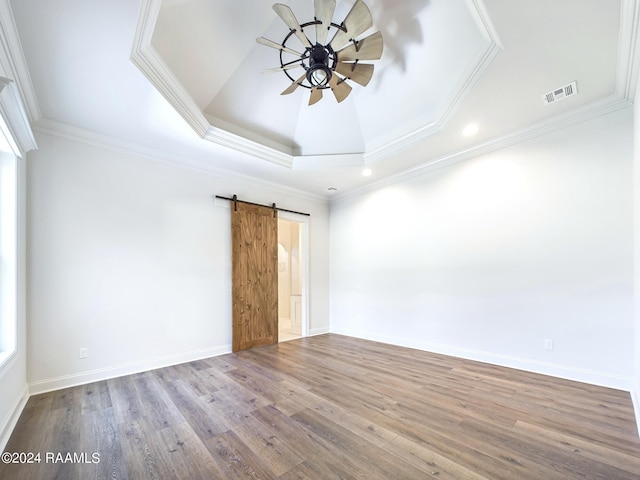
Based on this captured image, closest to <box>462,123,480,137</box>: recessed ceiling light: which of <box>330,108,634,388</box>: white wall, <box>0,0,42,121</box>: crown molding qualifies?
<box>330,108,634,388</box>: white wall

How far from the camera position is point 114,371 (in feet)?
10.8

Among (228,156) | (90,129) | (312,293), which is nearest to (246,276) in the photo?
(312,293)

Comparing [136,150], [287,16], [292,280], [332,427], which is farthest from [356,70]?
[292,280]

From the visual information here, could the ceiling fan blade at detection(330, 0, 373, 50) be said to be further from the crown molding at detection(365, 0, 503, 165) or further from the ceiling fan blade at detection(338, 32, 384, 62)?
the crown molding at detection(365, 0, 503, 165)

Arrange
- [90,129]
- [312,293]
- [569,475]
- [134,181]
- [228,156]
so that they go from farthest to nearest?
[312,293] → [228,156] → [134,181] → [90,129] → [569,475]

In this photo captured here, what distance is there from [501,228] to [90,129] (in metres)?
5.20

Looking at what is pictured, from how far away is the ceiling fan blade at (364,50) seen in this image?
2.43 m

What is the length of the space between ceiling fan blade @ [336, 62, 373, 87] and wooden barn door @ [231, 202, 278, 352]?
8.60 feet

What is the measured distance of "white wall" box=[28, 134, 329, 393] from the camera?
9.82 feet

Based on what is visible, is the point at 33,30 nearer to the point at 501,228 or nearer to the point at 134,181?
the point at 134,181

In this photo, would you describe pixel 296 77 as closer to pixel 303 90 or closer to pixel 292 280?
pixel 303 90

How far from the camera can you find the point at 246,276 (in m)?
4.60

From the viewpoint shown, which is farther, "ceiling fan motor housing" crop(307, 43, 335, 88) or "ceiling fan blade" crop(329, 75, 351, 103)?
"ceiling fan blade" crop(329, 75, 351, 103)

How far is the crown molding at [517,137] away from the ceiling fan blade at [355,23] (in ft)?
7.84
